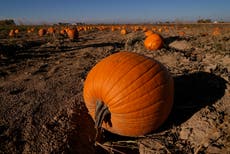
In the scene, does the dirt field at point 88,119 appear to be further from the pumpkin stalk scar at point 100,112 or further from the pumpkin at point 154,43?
the pumpkin at point 154,43

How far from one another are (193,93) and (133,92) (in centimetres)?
132

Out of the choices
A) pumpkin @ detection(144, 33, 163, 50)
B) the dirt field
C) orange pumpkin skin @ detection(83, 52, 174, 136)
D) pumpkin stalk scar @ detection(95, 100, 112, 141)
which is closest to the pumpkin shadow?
the dirt field

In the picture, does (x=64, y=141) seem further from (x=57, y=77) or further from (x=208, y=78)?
(x=208, y=78)

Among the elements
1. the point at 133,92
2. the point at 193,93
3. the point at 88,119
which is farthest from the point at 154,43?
the point at 133,92

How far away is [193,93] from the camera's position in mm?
3510

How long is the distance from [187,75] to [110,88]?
1895mm

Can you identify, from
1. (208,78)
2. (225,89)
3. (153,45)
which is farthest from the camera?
(153,45)

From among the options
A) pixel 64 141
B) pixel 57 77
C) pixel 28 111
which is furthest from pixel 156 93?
pixel 57 77

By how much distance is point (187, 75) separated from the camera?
405 centimetres

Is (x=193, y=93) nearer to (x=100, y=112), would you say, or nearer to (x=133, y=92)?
(x=133, y=92)

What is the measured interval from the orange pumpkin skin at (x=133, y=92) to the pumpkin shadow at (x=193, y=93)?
442 millimetres

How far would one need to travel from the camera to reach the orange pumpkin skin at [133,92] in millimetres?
2576

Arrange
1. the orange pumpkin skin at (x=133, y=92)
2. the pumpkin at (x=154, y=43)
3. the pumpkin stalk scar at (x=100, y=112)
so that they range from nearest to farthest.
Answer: the orange pumpkin skin at (x=133, y=92)
the pumpkin stalk scar at (x=100, y=112)
the pumpkin at (x=154, y=43)

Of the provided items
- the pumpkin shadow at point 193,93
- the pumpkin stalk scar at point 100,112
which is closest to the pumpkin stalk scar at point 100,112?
the pumpkin stalk scar at point 100,112
